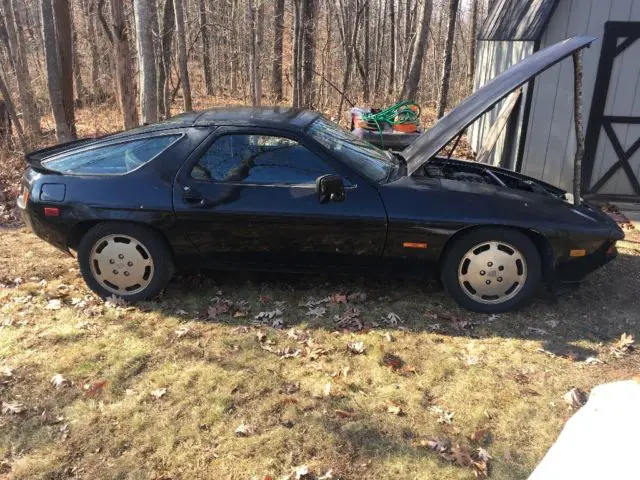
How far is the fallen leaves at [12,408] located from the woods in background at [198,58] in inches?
208

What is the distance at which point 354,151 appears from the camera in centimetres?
452

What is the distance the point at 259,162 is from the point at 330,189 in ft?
2.18

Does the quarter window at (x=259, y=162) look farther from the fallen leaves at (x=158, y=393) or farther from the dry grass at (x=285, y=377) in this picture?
the fallen leaves at (x=158, y=393)

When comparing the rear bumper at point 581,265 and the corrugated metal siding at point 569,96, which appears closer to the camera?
the rear bumper at point 581,265

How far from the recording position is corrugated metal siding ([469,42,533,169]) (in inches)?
302

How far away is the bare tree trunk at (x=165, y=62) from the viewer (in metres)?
15.8

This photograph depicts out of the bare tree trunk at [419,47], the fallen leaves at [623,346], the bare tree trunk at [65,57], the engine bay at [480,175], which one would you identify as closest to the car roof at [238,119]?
the engine bay at [480,175]

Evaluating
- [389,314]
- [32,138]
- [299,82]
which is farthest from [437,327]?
[299,82]

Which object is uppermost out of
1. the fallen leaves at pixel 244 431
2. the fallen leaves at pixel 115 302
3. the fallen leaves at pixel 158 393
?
the fallen leaves at pixel 115 302

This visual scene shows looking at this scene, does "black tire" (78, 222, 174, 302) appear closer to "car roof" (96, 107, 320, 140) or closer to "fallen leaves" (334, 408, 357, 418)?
"car roof" (96, 107, 320, 140)

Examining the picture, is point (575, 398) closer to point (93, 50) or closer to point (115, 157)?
point (115, 157)

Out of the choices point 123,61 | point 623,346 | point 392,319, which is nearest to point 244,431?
point 392,319

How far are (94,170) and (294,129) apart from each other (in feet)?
5.50

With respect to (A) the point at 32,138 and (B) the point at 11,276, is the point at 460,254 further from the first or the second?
(A) the point at 32,138
